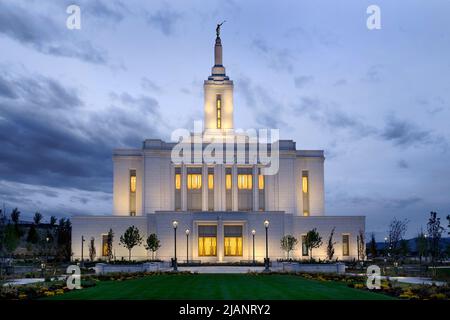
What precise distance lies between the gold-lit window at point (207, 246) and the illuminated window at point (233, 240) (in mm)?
1146

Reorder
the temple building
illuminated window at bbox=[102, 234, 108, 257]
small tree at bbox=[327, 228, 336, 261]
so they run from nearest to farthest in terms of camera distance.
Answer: small tree at bbox=[327, 228, 336, 261]
the temple building
illuminated window at bbox=[102, 234, 108, 257]

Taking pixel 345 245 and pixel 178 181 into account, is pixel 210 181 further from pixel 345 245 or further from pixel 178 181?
pixel 345 245

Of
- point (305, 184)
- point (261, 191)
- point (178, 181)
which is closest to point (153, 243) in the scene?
point (178, 181)

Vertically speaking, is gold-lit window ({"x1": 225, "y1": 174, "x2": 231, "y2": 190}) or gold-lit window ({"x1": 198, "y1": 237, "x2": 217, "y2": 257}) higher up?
gold-lit window ({"x1": 225, "y1": 174, "x2": 231, "y2": 190})

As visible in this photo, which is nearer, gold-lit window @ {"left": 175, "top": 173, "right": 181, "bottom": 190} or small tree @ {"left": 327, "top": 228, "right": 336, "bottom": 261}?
small tree @ {"left": 327, "top": 228, "right": 336, "bottom": 261}

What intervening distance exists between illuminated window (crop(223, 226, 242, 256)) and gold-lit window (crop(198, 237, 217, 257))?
115 cm

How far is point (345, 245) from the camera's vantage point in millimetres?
63875

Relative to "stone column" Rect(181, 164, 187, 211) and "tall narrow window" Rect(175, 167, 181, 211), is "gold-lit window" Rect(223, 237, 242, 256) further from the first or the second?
"tall narrow window" Rect(175, 167, 181, 211)

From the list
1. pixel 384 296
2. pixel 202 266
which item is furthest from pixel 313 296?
pixel 202 266

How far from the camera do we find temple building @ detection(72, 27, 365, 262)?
60.0 meters

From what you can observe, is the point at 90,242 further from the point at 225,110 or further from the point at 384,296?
the point at 384,296

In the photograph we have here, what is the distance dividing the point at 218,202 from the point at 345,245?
14760 millimetres

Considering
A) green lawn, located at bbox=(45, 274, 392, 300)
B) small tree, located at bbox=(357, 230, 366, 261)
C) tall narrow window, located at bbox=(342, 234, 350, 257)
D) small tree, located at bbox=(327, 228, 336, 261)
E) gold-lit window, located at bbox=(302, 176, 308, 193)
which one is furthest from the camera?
gold-lit window, located at bbox=(302, 176, 308, 193)

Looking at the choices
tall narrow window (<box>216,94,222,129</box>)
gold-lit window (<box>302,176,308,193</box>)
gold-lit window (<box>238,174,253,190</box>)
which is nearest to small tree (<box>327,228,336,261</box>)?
gold-lit window (<box>302,176,308,193</box>)
